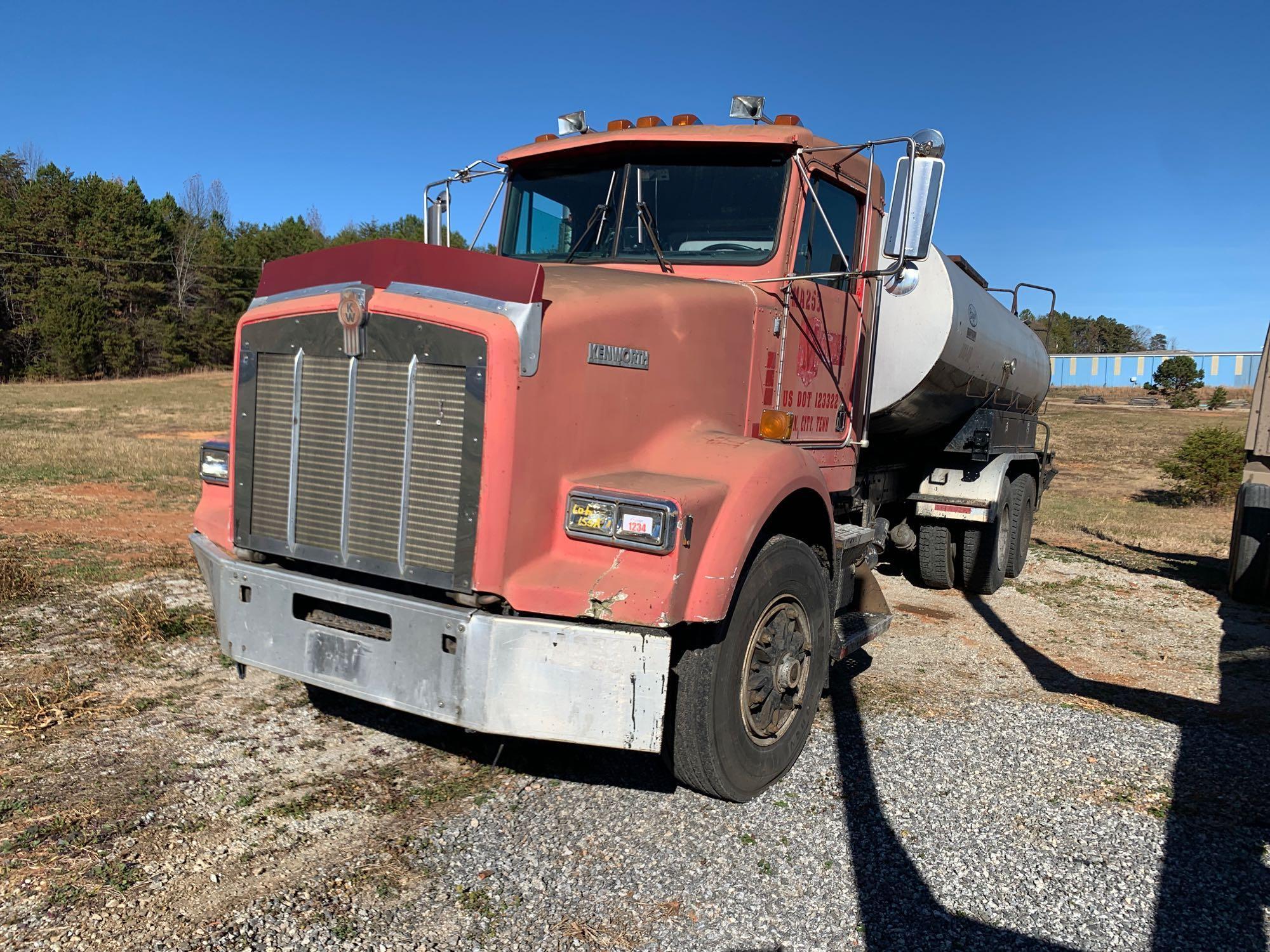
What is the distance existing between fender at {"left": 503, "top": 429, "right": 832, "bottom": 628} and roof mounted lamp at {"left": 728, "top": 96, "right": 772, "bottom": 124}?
2.14m

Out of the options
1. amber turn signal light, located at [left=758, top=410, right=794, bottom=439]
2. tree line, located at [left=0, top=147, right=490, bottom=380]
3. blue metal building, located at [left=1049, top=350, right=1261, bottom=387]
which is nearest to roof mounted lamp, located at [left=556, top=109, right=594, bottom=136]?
amber turn signal light, located at [left=758, top=410, right=794, bottom=439]

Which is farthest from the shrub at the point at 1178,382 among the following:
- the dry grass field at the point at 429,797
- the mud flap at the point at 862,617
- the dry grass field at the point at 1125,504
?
the mud flap at the point at 862,617

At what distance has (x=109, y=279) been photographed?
5322 cm

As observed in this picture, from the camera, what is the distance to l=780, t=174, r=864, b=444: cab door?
4.59 meters

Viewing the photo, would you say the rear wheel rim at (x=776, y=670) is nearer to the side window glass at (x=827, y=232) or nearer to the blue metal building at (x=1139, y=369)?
the side window glass at (x=827, y=232)

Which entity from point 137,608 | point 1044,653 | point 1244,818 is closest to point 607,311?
point 1244,818

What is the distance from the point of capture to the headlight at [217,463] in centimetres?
399

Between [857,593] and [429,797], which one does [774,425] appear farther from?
[429,797]

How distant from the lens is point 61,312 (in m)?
46.5

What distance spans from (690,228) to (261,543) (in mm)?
2531

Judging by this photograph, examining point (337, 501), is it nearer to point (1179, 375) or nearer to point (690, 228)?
point (690, 228)

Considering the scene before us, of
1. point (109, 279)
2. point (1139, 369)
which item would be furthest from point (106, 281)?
point (1139, 369)

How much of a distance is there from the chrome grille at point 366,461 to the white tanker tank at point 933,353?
351 centimetres

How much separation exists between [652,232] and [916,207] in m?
1.31
